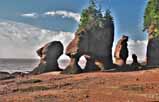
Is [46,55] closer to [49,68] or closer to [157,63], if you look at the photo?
[49,68]

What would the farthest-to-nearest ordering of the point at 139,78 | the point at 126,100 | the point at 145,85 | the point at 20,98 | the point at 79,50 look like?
the point at 79,50 → the point at 139,78 → the point at 145,85 → the point at 20,98 → the point at 126,100

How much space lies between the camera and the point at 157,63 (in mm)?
82875

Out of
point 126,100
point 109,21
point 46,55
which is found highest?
point 109,21

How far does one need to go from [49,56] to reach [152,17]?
19.6 m

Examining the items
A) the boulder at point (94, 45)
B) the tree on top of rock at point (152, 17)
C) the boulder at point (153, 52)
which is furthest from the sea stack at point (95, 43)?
the boulder at point (153, 52)

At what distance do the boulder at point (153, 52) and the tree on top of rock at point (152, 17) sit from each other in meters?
2.54

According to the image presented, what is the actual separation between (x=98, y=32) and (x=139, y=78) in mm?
26149

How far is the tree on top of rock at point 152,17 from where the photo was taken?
73500 mm

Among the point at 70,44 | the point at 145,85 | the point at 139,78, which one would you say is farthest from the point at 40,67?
the point at 145,85

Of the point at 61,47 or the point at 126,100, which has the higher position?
the point at 61,47

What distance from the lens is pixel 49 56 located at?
83188mm

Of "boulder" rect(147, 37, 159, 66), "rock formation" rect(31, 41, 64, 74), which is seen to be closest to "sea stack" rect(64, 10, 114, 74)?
"rock formation" rect(31, 41, 64, 74)

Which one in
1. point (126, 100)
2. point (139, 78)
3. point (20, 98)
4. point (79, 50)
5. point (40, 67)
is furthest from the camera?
point (40, 67)

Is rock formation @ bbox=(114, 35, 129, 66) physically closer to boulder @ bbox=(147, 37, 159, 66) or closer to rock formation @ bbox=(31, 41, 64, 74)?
boulder @ bbox=(147, 37, 159, 66)
